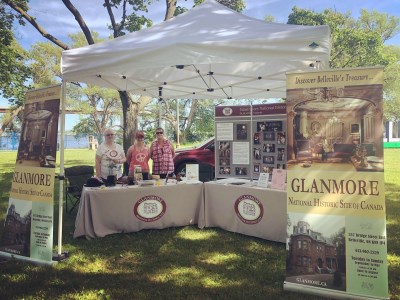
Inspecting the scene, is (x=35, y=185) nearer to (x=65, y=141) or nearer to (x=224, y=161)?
(x=224, y=161)

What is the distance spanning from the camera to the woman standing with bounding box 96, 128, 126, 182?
17.0 feet

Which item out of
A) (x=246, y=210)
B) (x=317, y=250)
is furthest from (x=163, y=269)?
(x=317, y=250)

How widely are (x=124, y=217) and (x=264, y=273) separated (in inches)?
89.5

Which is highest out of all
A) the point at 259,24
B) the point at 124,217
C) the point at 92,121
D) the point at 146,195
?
the point at 92,121

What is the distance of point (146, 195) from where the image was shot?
4852 millimetres

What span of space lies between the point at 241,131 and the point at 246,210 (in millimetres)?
1458

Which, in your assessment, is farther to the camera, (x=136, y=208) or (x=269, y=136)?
(x=269, y=136)

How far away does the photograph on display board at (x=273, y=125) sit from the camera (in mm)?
5192

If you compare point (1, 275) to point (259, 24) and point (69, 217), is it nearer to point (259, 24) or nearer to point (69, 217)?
point (69, 217)

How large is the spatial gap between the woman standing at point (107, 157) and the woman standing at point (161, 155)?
0.80 meters

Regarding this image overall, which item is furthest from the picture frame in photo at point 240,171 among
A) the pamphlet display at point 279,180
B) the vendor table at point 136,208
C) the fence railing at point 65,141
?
the fence railing at point 65,141

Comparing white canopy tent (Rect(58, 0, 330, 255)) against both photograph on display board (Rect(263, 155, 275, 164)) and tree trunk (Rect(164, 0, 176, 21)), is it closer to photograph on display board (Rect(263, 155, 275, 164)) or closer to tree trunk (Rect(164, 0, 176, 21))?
photograph on display board (Rect(263, 155, 275, 164))

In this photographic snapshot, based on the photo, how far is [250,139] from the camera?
17.8 feet

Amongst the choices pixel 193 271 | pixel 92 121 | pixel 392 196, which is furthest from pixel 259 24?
pixel 92 121
